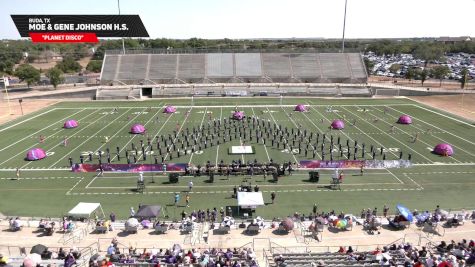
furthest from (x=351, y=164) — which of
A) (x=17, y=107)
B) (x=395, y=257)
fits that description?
(x=17, y=107)

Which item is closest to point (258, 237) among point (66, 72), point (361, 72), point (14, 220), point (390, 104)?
point (14, 220)

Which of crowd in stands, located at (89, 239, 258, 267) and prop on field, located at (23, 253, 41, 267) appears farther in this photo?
crowd in stands, located at (89, 239, 258, 267)

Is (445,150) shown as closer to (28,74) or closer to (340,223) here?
(340,223)

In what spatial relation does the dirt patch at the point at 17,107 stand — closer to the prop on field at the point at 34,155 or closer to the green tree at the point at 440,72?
the prop on field at the point at 34,155

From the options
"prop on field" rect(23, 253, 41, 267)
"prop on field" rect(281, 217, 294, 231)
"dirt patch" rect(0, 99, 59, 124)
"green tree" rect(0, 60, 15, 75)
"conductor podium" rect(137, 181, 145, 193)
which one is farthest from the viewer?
"green tree" rect(0, 60, 15, 75)

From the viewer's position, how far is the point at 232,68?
80.8 metres

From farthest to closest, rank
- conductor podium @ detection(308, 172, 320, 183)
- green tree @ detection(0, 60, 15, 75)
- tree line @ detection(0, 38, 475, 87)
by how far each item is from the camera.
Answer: green tree @ detection(0, 60, 15, 75)
tree line @ detection(0, 38, 475, 87)
conductor podium @ detection(308, 172, 320, 183)

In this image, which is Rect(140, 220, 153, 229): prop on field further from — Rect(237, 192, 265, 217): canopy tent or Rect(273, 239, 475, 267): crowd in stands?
Rect(273, 239, 475, 267): crowd in stands

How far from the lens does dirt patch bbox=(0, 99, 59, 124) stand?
5128 cm

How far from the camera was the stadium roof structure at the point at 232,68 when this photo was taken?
7694cm

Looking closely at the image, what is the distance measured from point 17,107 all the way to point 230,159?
4325 cm

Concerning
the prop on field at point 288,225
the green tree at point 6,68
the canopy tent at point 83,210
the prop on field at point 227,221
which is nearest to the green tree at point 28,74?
the green tree at point 6,68

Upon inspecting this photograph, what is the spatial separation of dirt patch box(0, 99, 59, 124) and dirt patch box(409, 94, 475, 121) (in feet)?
206

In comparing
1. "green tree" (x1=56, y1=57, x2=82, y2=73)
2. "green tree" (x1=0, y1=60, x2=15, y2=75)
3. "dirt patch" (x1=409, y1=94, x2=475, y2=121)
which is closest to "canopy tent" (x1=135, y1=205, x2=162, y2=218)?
"dirt patch" (x1=409, y1=94, x2=475, y2=121)
